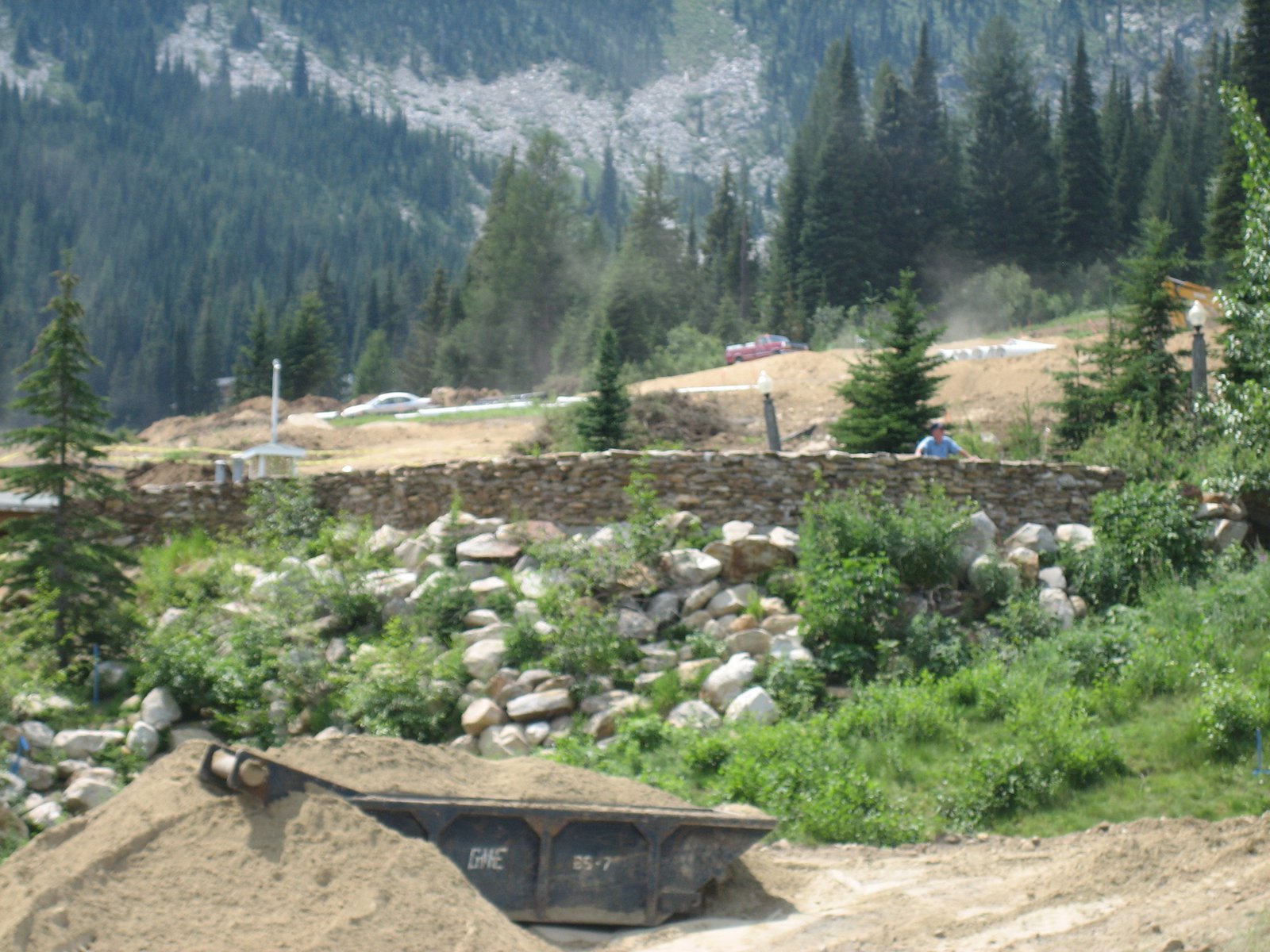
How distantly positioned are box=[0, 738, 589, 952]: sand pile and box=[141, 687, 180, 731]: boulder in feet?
24.0

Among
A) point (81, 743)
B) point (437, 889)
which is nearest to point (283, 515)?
point (81, 743)

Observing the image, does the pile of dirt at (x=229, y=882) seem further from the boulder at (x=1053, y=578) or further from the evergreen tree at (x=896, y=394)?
the evergreen tree at (x=896, y=394)

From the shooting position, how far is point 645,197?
73.1 meters

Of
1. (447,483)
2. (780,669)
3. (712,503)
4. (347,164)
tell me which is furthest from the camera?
(347,164)

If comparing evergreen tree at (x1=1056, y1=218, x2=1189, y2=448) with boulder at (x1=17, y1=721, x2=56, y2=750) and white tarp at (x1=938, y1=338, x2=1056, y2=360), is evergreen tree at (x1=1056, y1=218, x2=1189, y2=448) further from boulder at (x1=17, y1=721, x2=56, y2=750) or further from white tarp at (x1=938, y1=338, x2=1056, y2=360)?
boulder at (x1=17, y1=721, x2=56, y2=750)

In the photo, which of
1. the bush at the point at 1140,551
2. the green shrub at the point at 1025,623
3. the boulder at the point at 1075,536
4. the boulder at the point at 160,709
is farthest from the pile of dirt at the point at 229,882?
the boulder at the point at 1075,536

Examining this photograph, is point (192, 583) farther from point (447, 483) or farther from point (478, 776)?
point (478, 776)

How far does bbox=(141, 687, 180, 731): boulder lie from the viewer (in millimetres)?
15047

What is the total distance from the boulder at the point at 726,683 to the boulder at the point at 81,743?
655 centimetres

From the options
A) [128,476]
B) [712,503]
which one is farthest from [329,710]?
[128,476]

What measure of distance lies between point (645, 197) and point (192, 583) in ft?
191

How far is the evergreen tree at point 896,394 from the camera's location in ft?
70.1

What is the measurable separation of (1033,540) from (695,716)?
16.6ft

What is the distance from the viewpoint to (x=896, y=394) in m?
21.8
